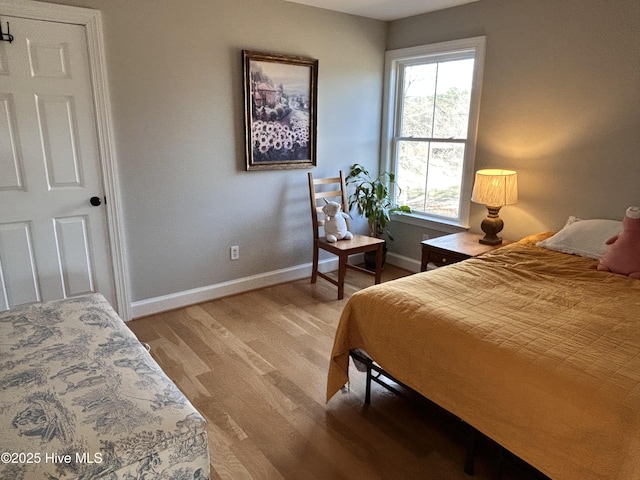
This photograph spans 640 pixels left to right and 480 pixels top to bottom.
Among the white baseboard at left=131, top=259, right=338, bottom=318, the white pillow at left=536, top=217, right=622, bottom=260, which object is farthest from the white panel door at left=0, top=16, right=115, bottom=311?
the white pillow at left=536, top=217, right=622, bottom=260

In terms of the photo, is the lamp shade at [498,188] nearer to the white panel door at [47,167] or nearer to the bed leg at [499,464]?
the bed leg at [499,464]

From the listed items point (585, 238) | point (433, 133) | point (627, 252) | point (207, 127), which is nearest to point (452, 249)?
point (585, 238)

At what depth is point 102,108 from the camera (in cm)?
278

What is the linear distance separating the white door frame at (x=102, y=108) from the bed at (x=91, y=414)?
1298 mm

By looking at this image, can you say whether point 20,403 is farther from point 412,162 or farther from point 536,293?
point 412,162

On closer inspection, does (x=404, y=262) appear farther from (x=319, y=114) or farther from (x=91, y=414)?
(x=91, y=414)

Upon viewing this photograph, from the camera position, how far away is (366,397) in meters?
2.23

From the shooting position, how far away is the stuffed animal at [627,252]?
227cm

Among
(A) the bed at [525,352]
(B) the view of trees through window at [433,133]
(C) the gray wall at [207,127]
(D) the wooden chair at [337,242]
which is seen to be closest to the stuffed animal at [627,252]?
(A) the bed at [525,352]

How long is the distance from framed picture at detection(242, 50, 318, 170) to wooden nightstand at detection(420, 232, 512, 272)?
4.39 ft

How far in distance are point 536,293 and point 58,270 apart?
2.89 meters

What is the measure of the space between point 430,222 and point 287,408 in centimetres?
242

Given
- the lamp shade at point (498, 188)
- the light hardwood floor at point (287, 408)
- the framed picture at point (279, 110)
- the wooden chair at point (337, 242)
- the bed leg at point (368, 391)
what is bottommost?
the light hardwood floor at point (287, 408)

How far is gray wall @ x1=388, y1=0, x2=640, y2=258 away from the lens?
2715 millimetres
